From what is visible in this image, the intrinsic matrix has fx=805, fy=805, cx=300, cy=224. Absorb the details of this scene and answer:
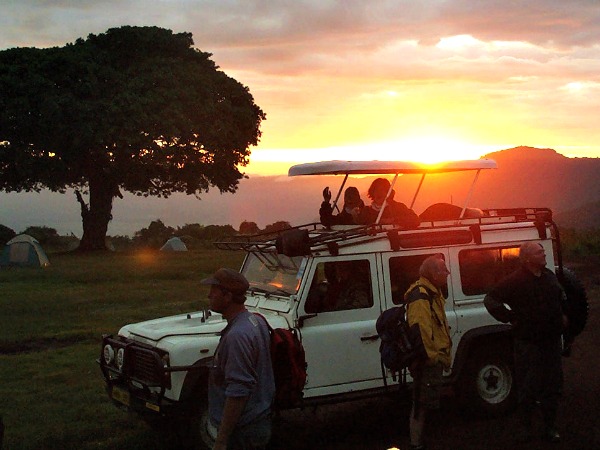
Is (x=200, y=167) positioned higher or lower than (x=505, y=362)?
higher

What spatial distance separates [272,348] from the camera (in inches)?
A: 211

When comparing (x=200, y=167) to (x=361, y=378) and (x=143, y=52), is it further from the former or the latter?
(x=361, y=378)

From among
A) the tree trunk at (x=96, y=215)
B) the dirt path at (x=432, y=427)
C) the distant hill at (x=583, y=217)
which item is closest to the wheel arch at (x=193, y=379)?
the dirt path at (x=432, y=427)

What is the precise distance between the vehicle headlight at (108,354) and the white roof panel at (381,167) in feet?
9.05

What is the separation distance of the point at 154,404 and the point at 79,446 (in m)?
1.51

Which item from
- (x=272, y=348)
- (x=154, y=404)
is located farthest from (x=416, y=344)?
(x=154, y=404)

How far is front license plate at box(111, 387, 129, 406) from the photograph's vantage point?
25.1 ft

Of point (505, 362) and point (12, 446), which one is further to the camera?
point (505, 362)

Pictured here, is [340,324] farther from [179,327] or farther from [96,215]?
[96,215]

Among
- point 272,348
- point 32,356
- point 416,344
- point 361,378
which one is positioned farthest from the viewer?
point 32,356

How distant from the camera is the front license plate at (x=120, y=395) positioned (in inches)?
301

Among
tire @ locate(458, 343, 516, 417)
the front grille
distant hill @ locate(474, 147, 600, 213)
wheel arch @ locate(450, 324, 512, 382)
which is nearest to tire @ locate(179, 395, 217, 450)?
the front grille

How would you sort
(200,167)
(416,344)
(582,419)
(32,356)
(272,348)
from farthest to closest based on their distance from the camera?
1. (200,167)
2. (32,356)
3. (582,419)
4. (416,344)
5. (272,348)

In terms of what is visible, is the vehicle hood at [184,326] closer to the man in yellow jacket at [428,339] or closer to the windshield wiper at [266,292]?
the windshield wiper at [266,292]
